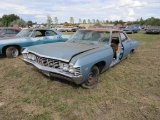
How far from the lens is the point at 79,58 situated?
3.55m

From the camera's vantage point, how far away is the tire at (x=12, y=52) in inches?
283

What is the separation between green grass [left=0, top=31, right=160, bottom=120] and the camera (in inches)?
125

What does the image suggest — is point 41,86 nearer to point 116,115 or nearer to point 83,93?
point 83,93

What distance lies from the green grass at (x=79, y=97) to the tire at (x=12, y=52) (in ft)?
6.38

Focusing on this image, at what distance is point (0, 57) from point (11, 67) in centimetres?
210

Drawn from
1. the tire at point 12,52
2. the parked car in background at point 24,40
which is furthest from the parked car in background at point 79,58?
the tire at point 12,52

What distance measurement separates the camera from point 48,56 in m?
3.83

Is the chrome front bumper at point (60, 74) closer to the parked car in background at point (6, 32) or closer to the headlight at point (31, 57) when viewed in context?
the headlight at point (31, 57)

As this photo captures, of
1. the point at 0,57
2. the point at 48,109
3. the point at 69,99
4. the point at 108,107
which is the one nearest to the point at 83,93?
the point at 69,99

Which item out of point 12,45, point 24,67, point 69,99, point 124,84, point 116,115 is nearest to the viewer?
point 116,115

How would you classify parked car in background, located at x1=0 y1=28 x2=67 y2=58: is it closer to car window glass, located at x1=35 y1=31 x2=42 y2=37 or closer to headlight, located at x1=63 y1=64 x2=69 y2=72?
car window glass, located at x1=35 y1=31 x2=42 y2=37

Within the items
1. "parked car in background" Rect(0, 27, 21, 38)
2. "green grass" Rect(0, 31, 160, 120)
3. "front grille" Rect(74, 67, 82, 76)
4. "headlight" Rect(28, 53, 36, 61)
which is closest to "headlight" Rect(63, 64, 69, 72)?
"front grille" Rect(74, 67, 82, 76)

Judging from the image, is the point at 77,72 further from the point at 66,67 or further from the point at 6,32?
the point at 6,32

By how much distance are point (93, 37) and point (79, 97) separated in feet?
7.07
